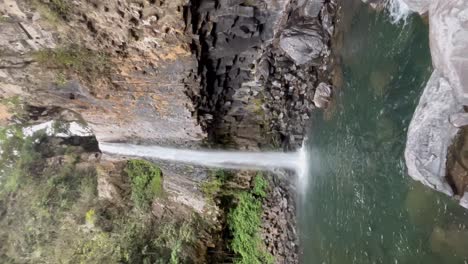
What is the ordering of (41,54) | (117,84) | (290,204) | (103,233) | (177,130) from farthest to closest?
(103,233) < (290,204) < (177,130) < (117,84) < (41,54)

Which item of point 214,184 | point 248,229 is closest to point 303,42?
point 214,184

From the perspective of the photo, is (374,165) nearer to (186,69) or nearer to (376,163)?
(376,163)

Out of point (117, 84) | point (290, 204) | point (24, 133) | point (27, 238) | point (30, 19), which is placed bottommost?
point (27, 238)

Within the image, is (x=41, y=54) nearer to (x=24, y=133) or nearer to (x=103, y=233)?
(x=103, y=233)

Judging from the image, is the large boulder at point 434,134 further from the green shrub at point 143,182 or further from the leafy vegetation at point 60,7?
the green shrub at point 143,182

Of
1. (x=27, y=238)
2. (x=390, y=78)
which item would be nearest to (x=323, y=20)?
(x=390, y=78)

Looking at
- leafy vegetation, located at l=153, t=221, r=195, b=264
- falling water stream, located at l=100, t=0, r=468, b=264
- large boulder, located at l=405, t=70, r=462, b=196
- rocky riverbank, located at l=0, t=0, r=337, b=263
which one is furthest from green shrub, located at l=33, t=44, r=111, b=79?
large boulder, located at l=405, t=70, r=462, b=196
